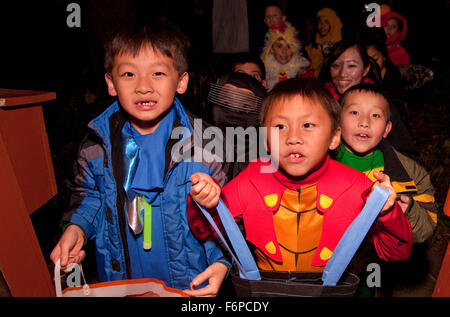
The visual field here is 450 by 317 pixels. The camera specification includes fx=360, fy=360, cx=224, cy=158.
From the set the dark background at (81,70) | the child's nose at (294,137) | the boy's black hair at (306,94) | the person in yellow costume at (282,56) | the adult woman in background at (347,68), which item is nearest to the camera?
the child's nose at (294,137)

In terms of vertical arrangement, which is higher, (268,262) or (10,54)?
(10,54)

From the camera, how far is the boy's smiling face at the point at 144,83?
1.60 m

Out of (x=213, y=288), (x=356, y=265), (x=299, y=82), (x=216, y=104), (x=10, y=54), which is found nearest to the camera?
(x=213, y=288)

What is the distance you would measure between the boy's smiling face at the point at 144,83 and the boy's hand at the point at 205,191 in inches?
18.7

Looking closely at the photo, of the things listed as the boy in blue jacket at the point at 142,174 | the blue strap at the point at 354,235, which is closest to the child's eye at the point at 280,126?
the boy in blue jacket at the point at 142,174

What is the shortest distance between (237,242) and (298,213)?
0.39 metres

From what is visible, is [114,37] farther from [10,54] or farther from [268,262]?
[10,54]

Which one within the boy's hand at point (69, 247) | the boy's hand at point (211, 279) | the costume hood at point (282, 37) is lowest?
the boy's hand at point (211, 279)

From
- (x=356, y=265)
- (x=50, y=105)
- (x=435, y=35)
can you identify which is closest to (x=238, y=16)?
(x=50, y=105)

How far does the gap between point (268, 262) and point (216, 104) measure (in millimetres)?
1005

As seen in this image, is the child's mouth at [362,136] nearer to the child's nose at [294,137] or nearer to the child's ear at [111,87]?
the child's nose at [294,137]

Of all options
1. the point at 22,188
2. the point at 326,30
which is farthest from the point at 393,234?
the point at 326,30

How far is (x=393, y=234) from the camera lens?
4.70ft

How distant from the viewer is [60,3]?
598cm
